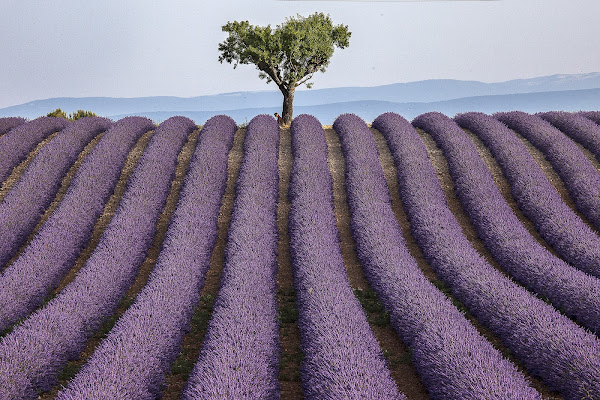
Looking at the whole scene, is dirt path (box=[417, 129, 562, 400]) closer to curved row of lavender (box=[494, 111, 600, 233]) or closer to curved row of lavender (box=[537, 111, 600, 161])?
curved row of lavender (box=[494, 111, 600, 233])

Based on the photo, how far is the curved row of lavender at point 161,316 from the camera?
17.0ft

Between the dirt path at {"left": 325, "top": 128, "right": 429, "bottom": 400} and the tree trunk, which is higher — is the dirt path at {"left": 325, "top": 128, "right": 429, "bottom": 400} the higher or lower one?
the lower one

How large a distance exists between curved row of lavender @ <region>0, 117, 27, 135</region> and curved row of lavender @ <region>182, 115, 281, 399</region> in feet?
31.7

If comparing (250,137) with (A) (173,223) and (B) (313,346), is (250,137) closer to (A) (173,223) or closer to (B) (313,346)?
(A) (173,223)

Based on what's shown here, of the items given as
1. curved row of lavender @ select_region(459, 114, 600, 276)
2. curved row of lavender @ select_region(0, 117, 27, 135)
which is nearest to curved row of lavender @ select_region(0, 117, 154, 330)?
curved row of lavender @ select_region(0, 117, 27, 135)

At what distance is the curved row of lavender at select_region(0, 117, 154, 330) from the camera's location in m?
7.68

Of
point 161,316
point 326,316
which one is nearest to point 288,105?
point 161,316

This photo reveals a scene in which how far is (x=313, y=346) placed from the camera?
5.71m

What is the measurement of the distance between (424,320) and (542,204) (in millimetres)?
6007

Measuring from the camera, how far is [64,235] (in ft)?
31.6

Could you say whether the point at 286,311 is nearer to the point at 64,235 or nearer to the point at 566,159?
the point at 64,235

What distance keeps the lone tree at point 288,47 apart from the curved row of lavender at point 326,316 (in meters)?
10.2

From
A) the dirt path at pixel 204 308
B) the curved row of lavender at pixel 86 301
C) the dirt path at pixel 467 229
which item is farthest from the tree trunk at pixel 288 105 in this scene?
the curved row of lavender at pixel 86 301

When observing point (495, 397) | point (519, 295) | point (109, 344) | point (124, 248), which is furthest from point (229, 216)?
point (495, 397)
